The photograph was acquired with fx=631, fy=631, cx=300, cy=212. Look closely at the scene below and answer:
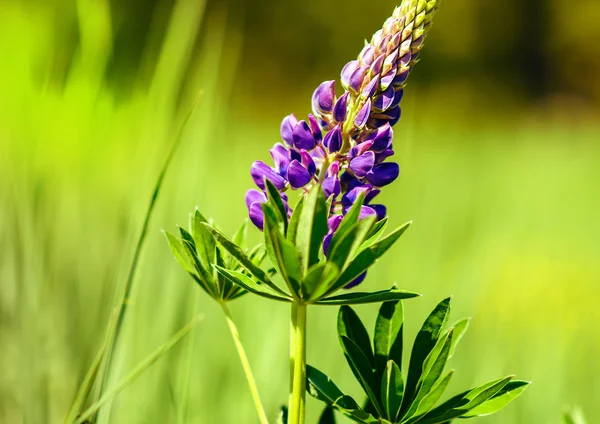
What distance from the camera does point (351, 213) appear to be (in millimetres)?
275

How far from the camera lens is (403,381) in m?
0.33

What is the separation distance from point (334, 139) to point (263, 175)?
4 cm

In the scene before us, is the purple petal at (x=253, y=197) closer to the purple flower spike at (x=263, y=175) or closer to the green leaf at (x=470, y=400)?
the purple flower spike at (x=263, y=175)

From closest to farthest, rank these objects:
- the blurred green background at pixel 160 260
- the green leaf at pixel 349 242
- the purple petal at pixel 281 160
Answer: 1. the green leaf at pixel 349 242
2. the purple petal at pixel 281 160
3. the blurred green background at pixel 160 260

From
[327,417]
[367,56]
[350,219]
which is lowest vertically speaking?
[327,417]

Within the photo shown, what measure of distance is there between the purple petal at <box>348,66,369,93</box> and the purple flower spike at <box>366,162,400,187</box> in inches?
1.8

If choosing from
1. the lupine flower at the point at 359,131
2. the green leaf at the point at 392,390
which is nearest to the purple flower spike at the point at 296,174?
the lupine flower at the point at 359,131

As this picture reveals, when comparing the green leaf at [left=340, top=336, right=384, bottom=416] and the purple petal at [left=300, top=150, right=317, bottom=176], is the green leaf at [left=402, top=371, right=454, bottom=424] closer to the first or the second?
the green leaf at [left=340, top=336, right=384, bottom=416]

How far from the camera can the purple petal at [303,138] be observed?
0.35m

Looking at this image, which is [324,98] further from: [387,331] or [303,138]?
[387,331]

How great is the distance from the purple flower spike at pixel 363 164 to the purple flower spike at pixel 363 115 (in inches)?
0.7

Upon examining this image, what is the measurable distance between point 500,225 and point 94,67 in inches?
60.8

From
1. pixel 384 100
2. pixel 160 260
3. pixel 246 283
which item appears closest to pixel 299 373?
pixel 246 283

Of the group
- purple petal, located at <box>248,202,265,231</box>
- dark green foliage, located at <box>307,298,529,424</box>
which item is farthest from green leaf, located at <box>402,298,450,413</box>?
purple petal, located at <box>248,202,265,231</box>
